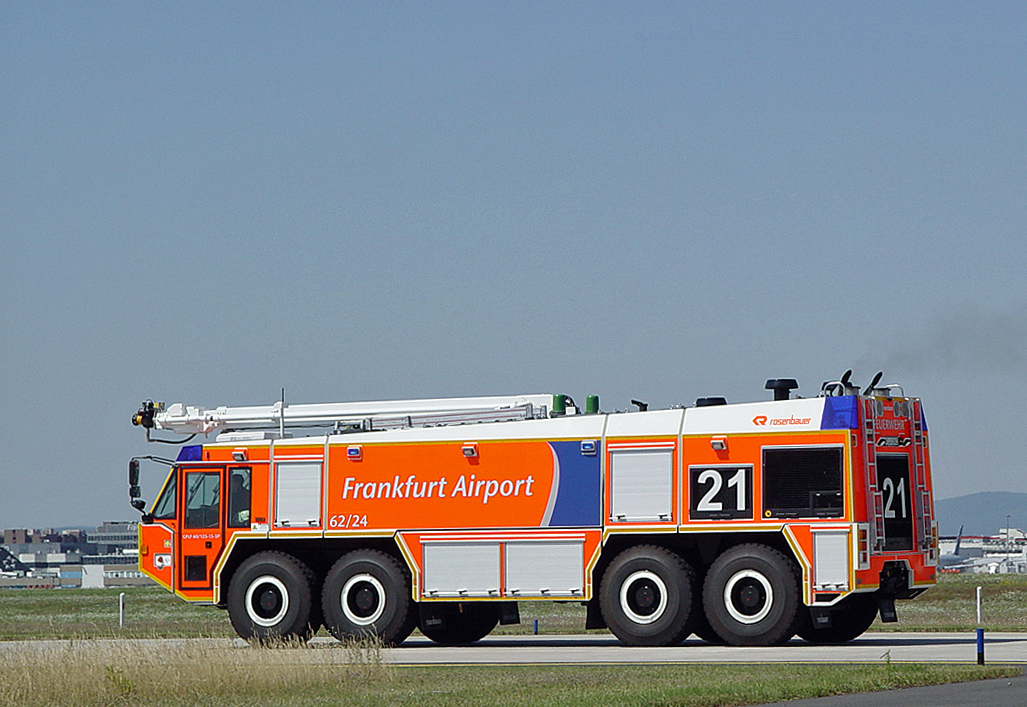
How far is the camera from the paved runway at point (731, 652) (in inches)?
885

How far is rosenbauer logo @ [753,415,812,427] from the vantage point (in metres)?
25.3

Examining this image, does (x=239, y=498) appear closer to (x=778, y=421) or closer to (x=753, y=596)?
(x=753, y=596)

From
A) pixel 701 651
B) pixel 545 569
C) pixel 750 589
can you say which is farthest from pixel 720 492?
pixel 545 569

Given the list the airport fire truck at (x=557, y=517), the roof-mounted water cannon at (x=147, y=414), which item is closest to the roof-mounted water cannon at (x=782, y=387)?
the airport fire truck at (x=557, y=517)

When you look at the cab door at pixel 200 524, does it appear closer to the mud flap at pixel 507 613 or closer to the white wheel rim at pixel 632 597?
the mud flap at pixel 507 613

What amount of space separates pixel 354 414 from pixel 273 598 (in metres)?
3.15

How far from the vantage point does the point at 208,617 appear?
4516 cm

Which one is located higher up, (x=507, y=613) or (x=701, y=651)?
(x=507, y=613)

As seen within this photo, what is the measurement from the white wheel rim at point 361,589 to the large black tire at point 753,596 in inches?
200

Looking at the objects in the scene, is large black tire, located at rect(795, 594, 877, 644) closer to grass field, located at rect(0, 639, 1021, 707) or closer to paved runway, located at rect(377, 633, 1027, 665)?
paved runway, located at rect(377, 633, 1027, 665)

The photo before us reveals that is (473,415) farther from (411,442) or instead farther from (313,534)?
(313,534)

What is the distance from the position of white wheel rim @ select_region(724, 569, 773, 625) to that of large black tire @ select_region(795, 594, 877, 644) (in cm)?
144

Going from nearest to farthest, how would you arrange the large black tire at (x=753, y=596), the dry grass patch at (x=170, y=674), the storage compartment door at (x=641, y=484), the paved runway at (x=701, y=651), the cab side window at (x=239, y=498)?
the dry grass patch at (x=170, y=674) → the paved runway at (x=701, y=651) → the large black tire at (x=753, y=596) → the storage compartment door at (x=641, y=484) → the cab side window at (x=239, y=498)

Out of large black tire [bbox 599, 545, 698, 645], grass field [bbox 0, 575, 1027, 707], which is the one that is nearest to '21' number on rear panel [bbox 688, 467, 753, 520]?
large black tire [bbox 599, 545, 698, 645]
